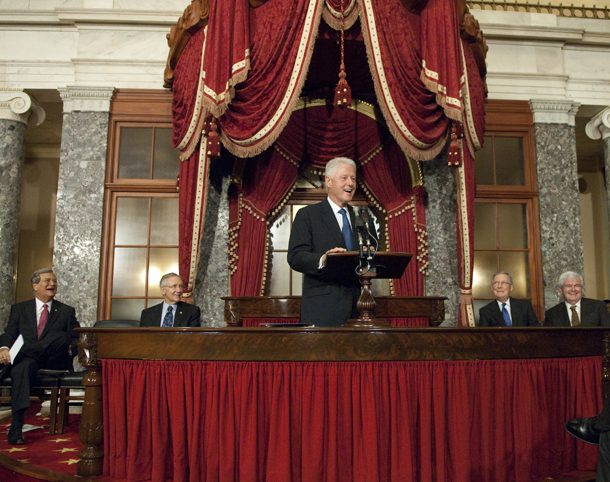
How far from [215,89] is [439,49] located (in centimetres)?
162

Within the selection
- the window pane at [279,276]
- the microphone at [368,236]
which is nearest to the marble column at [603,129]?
the window pane at [279,276]

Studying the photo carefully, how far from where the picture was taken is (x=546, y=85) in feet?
19.0

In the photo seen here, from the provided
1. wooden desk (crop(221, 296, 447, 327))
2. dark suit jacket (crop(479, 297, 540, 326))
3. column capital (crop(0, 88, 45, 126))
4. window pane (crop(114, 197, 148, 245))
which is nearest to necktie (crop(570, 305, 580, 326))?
dark suit jacket (crop(479, 297, 540, 326))

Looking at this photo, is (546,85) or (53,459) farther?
(546,85)

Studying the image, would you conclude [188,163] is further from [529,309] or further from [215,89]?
[529,309]

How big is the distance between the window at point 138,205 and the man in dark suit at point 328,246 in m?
2.67

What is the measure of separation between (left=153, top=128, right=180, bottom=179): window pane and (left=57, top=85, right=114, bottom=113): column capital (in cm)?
56

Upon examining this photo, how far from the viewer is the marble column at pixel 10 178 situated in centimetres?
524

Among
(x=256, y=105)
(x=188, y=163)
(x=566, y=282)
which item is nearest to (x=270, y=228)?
(x=188, y=163)

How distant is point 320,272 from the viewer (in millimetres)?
2734

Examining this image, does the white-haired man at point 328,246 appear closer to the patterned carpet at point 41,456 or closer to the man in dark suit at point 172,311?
the patterned carpet at point 41,456

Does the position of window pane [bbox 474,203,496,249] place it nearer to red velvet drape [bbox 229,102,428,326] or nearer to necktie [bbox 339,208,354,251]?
red velvet drape [bbox 229,102,428,326]

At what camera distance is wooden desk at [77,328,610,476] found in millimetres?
2498

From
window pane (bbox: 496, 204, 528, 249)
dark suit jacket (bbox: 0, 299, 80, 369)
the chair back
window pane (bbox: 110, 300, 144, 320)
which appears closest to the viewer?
dark suit jacket (bbox: 0, 299, 80, 369)
